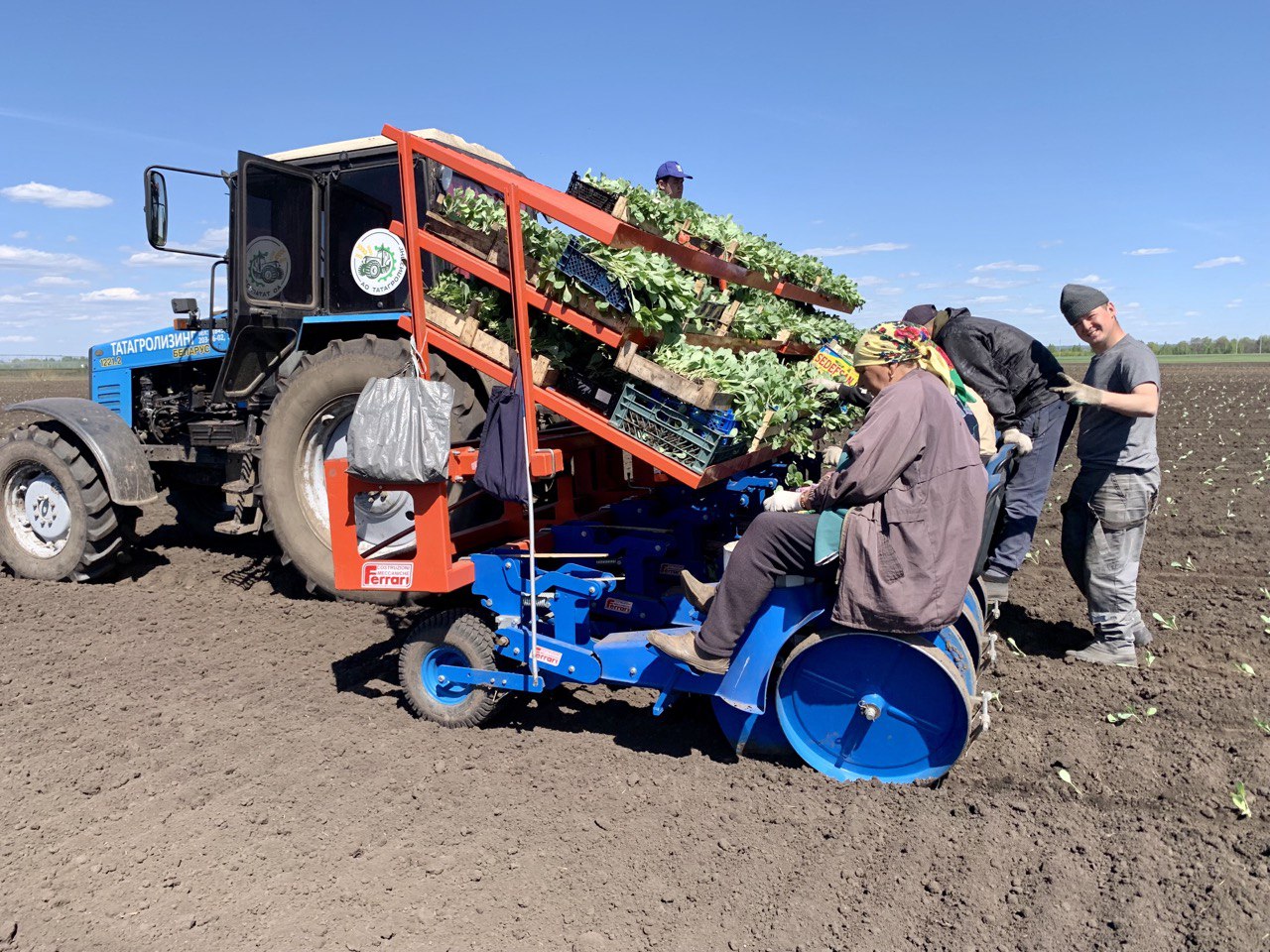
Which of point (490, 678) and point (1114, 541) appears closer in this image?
point (490, 678)

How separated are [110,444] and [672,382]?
16.4 feet

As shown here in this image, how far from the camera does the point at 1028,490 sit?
17.5 feet

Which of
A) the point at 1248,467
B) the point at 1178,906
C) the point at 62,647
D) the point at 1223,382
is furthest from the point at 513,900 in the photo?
the point at 1223,382

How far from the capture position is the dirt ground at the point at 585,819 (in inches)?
113

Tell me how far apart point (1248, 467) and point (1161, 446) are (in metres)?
2.35

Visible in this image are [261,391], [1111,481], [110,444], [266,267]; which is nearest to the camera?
[1111,481]

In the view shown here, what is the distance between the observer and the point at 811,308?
23.2ft

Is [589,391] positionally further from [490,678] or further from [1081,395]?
[1081,395]

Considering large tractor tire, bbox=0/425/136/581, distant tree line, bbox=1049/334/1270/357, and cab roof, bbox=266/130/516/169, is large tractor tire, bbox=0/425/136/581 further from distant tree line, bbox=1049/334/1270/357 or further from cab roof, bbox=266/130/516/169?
distant tree line, bbox=1049/334/1270/357

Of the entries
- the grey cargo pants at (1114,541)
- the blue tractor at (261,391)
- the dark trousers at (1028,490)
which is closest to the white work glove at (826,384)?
the dark trousers at (1028,490)

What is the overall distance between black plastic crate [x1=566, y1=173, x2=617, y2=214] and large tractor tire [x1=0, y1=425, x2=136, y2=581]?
462cm

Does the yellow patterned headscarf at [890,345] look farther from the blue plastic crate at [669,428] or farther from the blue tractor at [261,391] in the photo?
the blue tractor at [261,391]

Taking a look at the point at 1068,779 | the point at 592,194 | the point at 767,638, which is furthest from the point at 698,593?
the point at 592,194

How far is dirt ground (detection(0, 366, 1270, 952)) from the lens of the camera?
2865 millimetres
